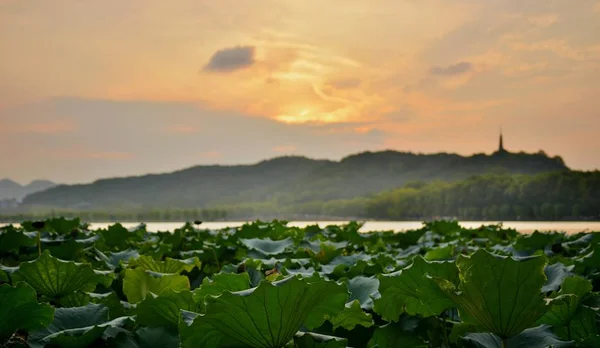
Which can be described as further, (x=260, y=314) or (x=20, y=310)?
(x=20, y=310)

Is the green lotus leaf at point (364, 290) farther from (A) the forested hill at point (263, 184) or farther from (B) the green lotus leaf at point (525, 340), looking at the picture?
(A) the forested hill at point (263, 184)

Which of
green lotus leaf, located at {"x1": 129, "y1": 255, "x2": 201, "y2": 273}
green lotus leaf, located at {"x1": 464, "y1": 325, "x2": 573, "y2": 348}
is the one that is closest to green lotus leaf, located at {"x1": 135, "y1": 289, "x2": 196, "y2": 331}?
green lotus leaf, located at {"x1": 464, "y1": 325, "x2": 573, "y2": 348}

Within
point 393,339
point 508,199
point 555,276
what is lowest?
point 393,339

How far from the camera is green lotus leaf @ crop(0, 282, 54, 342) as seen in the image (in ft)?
4.42

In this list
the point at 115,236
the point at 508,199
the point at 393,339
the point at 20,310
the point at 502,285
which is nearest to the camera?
the point at 502,285

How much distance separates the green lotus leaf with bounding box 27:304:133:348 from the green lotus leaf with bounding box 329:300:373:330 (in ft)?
1.83

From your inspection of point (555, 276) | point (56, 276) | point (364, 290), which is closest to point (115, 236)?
point (56, 276)

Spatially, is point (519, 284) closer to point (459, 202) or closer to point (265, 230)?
point (265, 230)

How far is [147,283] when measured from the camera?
6.57ft

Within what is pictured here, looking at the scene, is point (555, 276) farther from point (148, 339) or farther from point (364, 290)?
point (148, 339)

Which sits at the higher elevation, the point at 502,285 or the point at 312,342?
the point at 502,285

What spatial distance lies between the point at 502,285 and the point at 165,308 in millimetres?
804

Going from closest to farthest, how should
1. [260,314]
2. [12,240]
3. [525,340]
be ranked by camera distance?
[260,314]
[525,340]
[12,240]

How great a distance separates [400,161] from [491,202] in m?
58.6
